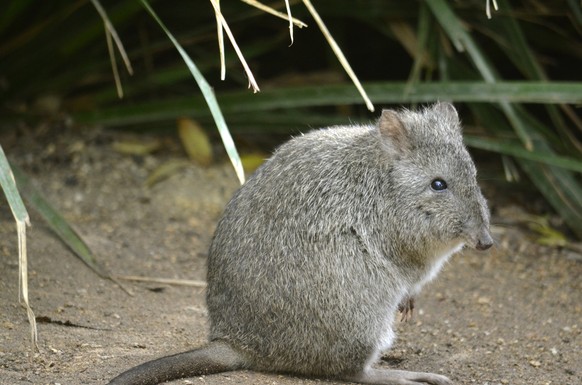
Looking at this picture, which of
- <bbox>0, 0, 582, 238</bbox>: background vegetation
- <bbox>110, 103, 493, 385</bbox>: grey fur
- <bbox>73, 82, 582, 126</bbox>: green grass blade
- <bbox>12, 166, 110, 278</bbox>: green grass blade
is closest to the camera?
<bbox>110, 103, 493, 385</bbox>: grey fur

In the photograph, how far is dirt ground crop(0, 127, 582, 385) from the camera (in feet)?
14.4

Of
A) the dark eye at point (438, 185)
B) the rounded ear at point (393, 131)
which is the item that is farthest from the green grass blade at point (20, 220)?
the dark eye at point (438, 185)

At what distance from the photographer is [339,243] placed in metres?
4.27

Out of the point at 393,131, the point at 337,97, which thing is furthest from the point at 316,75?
the point at 393,131

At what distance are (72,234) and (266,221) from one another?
143 centimetres

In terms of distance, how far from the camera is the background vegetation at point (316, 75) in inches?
238

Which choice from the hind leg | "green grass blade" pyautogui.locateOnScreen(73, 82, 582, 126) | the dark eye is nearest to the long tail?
the hind leg

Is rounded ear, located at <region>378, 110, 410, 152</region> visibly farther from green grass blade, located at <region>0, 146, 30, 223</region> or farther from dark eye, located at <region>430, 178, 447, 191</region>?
green grass blade, located at <region>0, 146, 30, 223</region>

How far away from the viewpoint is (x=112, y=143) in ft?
23.3

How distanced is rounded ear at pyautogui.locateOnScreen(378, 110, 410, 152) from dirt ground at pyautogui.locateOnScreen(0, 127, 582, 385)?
42.7 inches

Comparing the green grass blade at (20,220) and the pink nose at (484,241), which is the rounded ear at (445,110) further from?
the green grass blade at (20,220)

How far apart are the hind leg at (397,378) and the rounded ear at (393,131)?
1.02 meters

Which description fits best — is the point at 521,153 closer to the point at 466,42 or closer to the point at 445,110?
the point at 466,42

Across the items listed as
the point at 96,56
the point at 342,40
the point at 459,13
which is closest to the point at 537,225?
the point at 459,13
